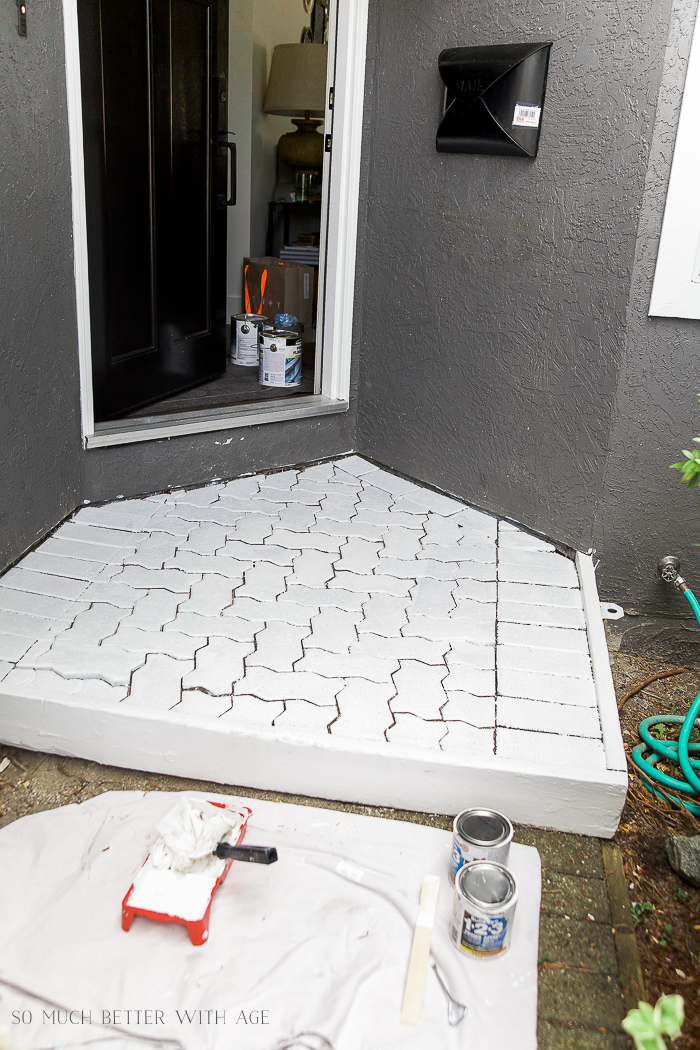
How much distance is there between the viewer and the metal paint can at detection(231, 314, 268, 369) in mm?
4441

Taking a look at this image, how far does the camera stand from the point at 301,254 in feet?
16.9

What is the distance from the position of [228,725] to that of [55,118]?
2032 millimetres

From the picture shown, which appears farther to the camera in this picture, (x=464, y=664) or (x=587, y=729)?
(x=464, y=664)

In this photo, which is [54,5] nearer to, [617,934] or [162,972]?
[162,972]

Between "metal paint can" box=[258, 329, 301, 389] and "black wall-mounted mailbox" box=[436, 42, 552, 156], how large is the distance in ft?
4.21

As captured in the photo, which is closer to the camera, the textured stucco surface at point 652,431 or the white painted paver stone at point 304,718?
the white painted paver stone at point 304,718

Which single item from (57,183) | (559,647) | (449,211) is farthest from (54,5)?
(559,647)

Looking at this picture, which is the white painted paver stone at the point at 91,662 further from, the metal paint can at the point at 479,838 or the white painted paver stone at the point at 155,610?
the metal paint can at the point at 479,838

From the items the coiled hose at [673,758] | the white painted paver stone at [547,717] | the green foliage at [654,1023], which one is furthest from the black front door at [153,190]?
the green foliage at [654,1023]

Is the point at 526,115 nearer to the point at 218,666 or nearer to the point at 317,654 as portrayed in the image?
the point at 317,654

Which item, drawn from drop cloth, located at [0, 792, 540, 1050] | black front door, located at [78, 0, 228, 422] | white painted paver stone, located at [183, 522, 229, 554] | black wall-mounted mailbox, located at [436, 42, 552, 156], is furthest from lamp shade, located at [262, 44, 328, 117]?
drop cloth, located at [0, 792, 540, 1050]

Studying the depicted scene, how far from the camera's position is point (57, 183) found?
2.73m

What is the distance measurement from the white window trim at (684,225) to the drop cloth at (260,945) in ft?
5.70

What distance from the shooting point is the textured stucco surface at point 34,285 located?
2.47 metres
